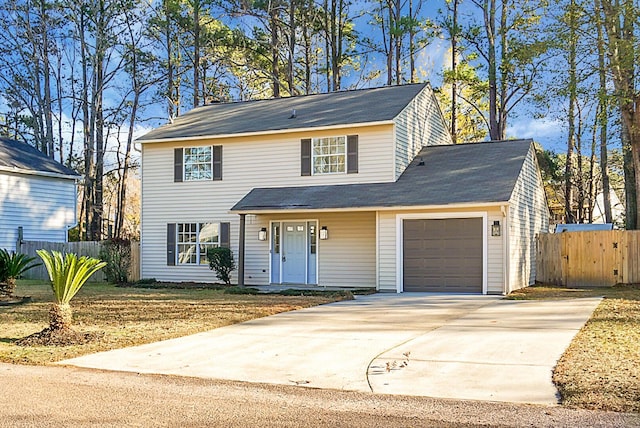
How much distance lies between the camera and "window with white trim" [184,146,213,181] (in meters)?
20.1

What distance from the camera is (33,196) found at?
2431 centimetres

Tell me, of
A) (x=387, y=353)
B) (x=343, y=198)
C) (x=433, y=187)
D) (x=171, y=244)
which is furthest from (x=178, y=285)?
(x=387, y=353)

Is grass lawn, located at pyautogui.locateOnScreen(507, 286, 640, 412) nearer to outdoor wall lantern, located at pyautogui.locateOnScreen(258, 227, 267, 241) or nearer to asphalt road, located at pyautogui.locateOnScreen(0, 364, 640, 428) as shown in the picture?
asphalt road, located at pyautogui.locateOnScreen(0, 364, 640, 428)

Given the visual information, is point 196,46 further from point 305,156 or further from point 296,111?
point 305,156

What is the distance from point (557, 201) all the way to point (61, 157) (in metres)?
27.1

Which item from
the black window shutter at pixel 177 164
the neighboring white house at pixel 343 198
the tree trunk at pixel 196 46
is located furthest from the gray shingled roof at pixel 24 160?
the tree trunk at pixel 196 46

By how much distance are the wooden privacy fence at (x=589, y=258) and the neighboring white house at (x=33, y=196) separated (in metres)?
17.9

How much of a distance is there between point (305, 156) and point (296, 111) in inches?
89.1

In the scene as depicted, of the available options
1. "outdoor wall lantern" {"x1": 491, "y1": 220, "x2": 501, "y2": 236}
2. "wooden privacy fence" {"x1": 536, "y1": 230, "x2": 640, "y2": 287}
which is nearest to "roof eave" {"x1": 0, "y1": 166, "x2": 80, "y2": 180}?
"outdoor wall lantern" {"x1": 491, "y1": 220, "x2": 501, "y2": 236}

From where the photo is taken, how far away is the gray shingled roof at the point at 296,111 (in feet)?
61.7

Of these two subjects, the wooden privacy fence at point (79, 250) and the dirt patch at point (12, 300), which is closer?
the dirt patch at point (12, 300)

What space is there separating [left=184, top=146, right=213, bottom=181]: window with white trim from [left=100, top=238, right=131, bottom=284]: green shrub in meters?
2.98

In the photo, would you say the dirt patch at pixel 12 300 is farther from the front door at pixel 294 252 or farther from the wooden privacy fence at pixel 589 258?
the wooden privacy fence at pixel 589 258

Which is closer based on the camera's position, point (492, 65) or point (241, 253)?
point (241, 253)
